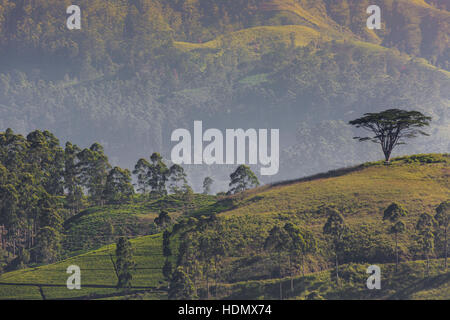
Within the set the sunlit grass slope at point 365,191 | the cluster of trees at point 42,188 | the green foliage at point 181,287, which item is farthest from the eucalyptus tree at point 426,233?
the cluster of trees at point 42,188

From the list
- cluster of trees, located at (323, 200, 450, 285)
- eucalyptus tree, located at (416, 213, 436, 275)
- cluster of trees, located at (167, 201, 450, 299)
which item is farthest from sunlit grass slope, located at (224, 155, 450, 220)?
cluster of trees, located at (167, 201, 450, 299)

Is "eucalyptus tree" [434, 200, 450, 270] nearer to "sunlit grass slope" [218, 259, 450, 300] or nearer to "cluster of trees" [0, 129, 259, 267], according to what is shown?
"sunlit grass slope" [218, 259, 450, 300]

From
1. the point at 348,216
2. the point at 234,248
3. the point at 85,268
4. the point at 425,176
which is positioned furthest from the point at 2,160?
the point at 425,176

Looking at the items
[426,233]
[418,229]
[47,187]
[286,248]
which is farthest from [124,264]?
[47,187]

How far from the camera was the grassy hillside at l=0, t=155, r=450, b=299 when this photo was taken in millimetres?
107062

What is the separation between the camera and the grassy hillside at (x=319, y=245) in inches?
4215

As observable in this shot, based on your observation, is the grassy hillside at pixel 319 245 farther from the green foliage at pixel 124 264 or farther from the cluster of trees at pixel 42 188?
the cluster of trees at pixel 42 188

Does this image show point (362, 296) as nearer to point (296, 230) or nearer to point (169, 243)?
point (296, 230)

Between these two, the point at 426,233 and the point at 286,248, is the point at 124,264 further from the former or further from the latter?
the point at 426,233

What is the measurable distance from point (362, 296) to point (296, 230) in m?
14.9

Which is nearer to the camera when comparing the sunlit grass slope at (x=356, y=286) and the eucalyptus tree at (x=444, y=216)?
the sunlit grass slope at (x=356, y=286)

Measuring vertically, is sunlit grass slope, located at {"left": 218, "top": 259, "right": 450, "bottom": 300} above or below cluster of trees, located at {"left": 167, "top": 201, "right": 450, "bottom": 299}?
below

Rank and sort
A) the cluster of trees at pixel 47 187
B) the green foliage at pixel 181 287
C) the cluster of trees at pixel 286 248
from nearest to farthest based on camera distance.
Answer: the green foliage at pixel 181 287, the cluster of trees at pixel 286 248, the cluster of trees at pixel 47 187

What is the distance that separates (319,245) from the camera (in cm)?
11562
